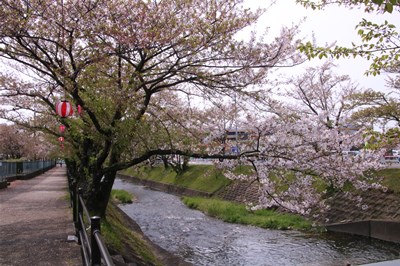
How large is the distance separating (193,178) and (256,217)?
1577 cm

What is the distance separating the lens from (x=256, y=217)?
19469 millimetres

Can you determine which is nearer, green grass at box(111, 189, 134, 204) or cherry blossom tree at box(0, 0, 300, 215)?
cherry blossom tree at box(0, 0, 300, 215)

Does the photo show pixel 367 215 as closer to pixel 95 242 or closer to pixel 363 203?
pixel 363 203

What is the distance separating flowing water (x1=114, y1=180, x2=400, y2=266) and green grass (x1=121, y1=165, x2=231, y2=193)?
6.71m

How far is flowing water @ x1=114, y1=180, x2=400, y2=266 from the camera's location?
12.3 metres

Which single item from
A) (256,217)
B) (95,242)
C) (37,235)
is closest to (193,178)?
(256,217)

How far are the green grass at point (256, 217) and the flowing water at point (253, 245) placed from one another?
0.64 m

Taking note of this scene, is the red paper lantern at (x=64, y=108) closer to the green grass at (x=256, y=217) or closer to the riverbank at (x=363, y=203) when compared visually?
the riverbank at (x=363, y=203)

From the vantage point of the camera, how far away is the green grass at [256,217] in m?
17.7

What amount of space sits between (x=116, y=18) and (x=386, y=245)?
12207 millimetres

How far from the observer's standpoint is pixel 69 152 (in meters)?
15.7

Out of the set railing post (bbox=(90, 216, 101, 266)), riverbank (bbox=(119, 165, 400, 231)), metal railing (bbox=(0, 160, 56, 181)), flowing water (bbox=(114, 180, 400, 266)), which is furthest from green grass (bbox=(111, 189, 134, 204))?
railing post (bbox=(90, 216, 101, 266))

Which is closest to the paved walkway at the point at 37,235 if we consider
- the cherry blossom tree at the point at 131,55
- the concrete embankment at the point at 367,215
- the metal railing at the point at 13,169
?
the cherry blossom tree at the point at 131,55

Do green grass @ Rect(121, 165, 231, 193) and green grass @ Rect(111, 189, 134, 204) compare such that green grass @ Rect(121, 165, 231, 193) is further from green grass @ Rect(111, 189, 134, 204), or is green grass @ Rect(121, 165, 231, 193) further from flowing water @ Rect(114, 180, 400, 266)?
flowing water @ Rect(114, 180, 400, 266)
